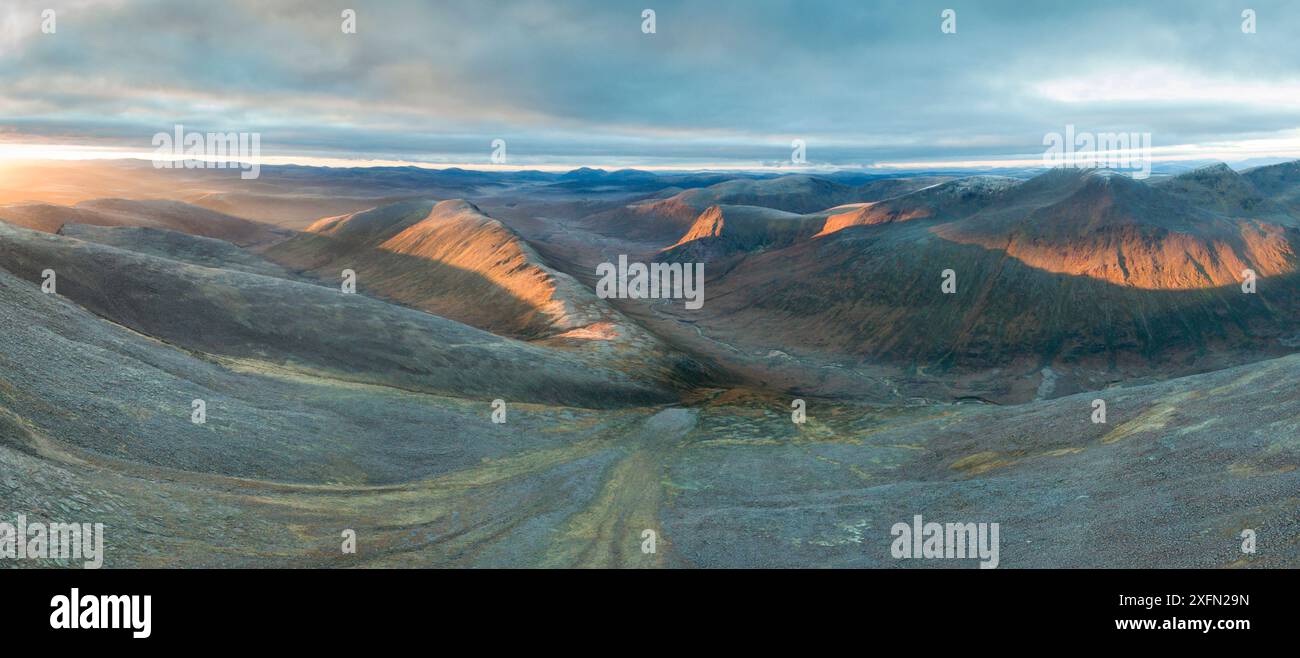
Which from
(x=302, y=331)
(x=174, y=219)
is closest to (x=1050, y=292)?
(x=302, y=331)

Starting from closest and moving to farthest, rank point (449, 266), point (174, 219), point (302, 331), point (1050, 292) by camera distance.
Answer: point (302, 331)
point (1050, 292)
point (449, 266)
point (174, 219)

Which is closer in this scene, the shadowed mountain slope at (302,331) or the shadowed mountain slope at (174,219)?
the shadowed mountain slope at (302,331)

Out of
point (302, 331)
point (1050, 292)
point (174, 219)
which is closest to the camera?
point (302, 331)

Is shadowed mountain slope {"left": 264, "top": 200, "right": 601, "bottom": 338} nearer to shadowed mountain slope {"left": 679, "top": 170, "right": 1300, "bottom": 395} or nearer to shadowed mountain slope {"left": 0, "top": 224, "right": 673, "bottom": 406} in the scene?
shadowed mountain slope {"left": 0, "top": 224, "right": 673, "bottom": 406}

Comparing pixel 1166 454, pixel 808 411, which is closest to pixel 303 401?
pixel 808 411

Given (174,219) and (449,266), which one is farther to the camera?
(174,219)

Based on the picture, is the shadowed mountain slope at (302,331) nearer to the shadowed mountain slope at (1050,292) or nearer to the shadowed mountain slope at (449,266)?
the shadowed mountain slope at (449,266)

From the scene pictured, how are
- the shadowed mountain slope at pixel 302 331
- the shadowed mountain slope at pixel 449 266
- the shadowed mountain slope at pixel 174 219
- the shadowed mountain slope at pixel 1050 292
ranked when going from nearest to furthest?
the shadowed mountain slope at pixel 302 331
the shadowed mountain slope at pixel 449 266
the shadowed mountain slope at pixel 1050 292
the shadowed mountain slope at pixel 174 219

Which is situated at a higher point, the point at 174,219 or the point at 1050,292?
the point at 174,219

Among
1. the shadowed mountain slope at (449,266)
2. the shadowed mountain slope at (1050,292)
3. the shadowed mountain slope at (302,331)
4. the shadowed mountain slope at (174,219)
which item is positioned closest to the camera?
the shadowed mountain slope at (302,331)

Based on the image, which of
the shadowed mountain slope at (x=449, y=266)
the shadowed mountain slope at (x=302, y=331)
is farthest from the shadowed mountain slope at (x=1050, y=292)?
the shadowed mountain slope at (x=302, y=331)

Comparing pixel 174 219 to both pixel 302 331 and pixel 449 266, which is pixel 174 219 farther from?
pixel 302 331

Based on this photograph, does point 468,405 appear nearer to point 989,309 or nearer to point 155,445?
point 155,445

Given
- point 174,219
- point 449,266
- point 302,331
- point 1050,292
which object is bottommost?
point 302,331
